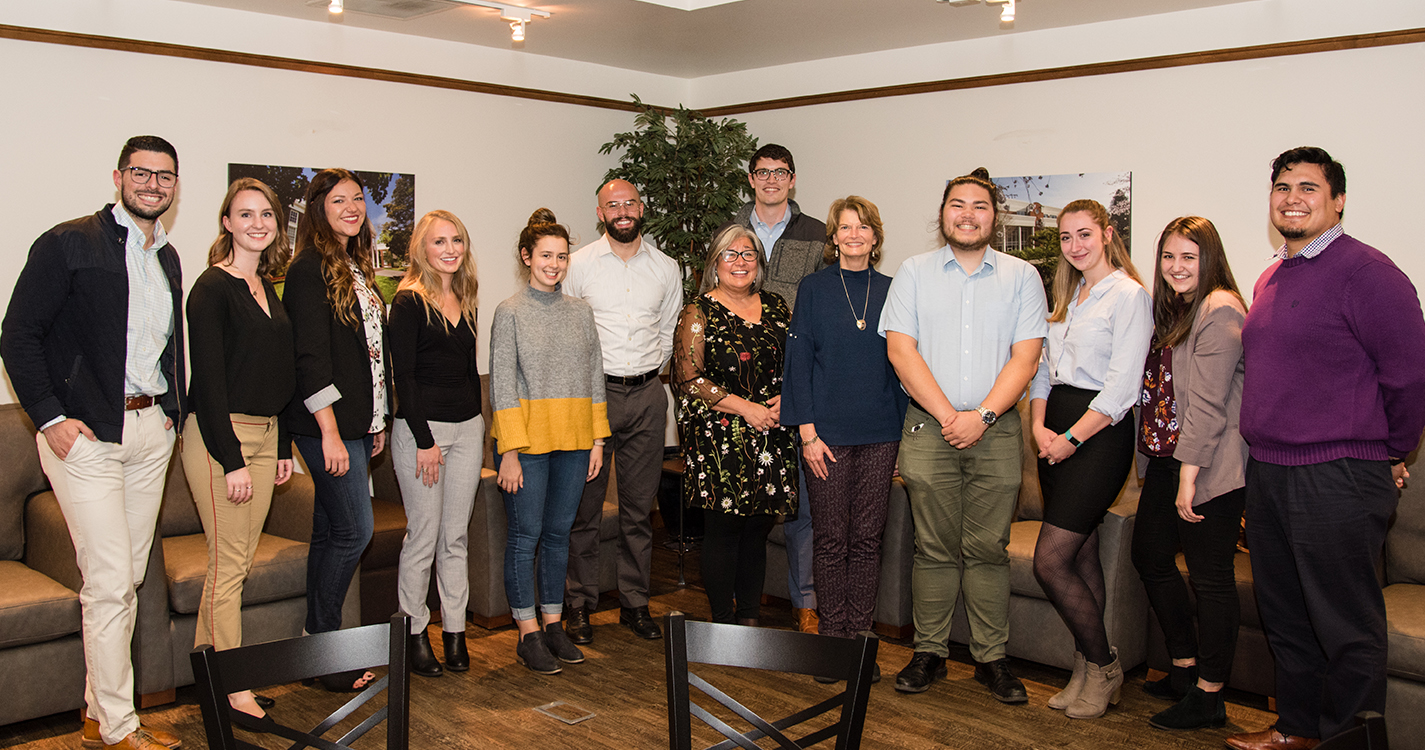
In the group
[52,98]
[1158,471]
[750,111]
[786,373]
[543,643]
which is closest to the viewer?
[1158,471]

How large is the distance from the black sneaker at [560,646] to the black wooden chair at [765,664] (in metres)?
2.35

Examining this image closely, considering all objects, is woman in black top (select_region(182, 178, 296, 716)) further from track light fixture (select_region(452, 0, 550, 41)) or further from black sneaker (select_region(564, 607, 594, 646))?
track light fixture (select_region(452, 0, 550, 41))

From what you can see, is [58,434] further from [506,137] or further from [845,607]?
[506,137]

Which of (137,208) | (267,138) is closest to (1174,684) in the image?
(137,208)

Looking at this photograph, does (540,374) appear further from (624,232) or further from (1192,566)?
(1192,566)

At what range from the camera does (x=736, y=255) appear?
3.92 m

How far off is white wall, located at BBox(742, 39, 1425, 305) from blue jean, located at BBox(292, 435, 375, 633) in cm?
351

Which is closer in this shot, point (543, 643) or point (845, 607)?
point (845, 607)

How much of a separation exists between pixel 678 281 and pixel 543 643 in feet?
5.46

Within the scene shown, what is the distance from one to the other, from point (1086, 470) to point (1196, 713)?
0.91 metres

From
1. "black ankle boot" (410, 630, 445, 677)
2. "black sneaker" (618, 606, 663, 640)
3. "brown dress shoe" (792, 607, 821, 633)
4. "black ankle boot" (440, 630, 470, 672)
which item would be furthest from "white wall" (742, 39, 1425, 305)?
"black ankle boot" (410, 630, 445, 677)

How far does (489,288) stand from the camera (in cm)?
606

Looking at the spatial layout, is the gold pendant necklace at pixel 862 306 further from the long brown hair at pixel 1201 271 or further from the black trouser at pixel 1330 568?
the black trouser at pixel 1330 568

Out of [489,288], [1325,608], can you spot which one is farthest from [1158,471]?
[489,288]
